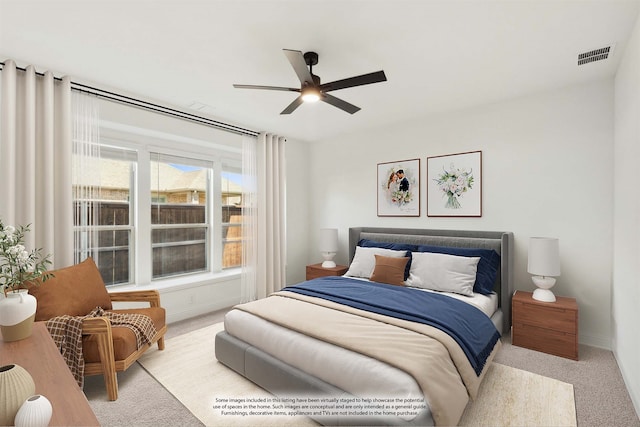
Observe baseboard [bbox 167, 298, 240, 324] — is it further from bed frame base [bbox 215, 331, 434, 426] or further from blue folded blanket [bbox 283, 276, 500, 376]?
blue folded blanket [bbox 283, 276, 500, 376]

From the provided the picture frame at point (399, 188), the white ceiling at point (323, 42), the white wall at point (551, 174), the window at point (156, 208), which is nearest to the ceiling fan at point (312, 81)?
the white ceiling at point (323, 42)

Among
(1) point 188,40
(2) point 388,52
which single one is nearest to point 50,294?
(1) point 188,40

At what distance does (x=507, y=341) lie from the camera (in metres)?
3.04

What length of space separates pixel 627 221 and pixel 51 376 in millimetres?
3619

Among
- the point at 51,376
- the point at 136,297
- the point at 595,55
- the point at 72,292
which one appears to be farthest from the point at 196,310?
the point at 595,55

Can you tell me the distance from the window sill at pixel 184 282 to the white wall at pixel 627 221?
4.07 meters

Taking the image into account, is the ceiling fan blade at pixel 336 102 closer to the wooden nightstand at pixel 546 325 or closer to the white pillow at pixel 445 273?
the white pillow at pixel 445 273

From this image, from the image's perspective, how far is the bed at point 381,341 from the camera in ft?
5.48

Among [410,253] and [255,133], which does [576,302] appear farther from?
[255,133]

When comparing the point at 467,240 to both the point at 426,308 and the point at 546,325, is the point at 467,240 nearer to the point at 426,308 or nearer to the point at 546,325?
the point at 546,325

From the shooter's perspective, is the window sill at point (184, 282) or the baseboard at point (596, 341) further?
the window sill at point (184, 282)

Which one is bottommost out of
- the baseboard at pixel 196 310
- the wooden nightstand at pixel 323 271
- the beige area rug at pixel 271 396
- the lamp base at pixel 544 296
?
the beige area rug at pixel 271 396

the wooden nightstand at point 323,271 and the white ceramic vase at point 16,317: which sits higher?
the white ceramic vase at point 16,317

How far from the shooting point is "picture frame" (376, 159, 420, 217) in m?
4.05
